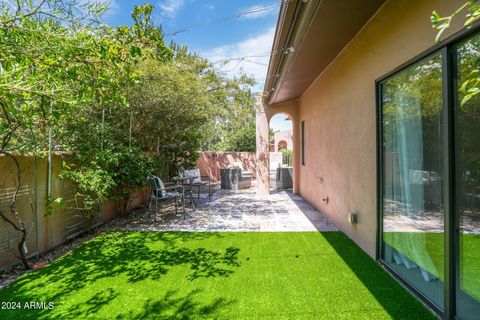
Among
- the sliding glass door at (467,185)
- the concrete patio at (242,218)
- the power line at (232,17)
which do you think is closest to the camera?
the sliding glass door at (467,185)

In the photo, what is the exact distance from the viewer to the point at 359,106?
171 inches

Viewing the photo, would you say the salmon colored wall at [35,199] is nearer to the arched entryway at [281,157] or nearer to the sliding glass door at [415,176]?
the sliding glass door at [415,176]

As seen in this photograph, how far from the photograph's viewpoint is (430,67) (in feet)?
8.63

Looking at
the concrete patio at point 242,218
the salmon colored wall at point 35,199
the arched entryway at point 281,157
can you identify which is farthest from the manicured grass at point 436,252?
the arched entryway at point 281,157

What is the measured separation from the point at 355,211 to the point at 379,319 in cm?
225

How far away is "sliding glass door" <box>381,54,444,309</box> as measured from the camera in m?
2.55

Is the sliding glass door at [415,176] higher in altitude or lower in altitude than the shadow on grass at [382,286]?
higher

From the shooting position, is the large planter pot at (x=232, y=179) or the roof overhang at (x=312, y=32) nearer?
the roof overhang at (x=312, y=32)

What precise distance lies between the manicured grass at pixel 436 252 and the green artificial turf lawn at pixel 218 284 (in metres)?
0.40

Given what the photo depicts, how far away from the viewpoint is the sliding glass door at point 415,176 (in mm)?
Result: 2555

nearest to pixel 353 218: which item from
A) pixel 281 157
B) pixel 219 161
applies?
pixel 219 161

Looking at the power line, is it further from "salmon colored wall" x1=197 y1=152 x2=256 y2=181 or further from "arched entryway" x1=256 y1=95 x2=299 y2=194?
"salmon colored wall" x1=197 y1=152 x2=256 y2=181

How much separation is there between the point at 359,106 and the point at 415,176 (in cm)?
176

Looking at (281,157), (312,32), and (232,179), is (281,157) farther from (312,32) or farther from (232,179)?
(312,32)
